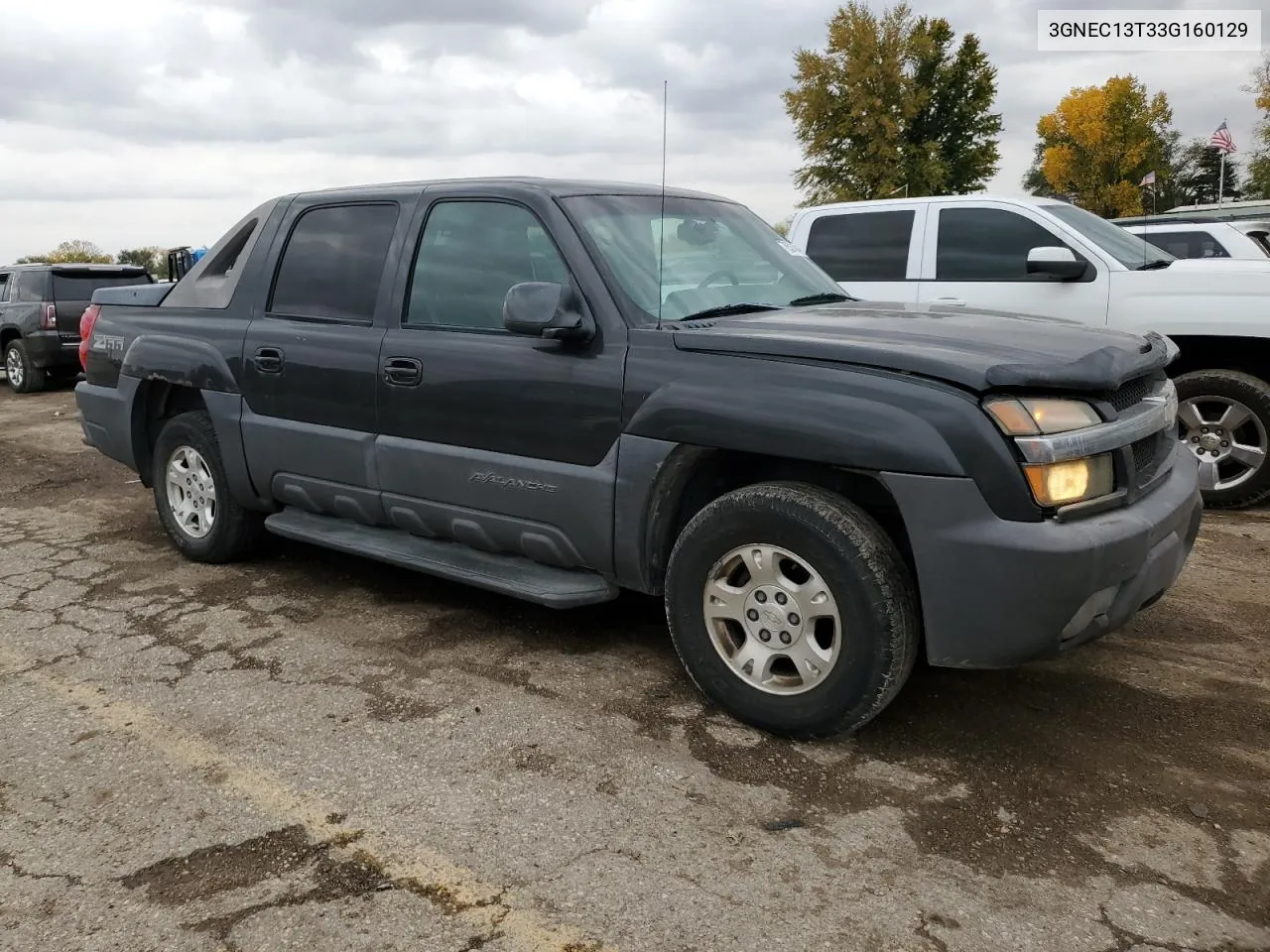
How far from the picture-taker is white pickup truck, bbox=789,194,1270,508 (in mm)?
6156

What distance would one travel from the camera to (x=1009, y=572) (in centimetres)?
278

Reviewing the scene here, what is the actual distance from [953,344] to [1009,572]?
0.71m

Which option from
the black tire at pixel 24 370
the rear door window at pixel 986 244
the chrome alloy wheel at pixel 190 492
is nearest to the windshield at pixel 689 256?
the chrome alloy wheel at pixel 190 492

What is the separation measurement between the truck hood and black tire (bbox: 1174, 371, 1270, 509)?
2885mm

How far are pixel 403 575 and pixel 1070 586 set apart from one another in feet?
10.6

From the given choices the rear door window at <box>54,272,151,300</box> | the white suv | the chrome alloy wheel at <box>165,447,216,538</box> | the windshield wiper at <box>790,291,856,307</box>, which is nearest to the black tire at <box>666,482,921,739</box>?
the windshield wiper at <box>790,291,856,307</box>

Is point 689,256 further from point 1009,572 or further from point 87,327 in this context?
point 87,327

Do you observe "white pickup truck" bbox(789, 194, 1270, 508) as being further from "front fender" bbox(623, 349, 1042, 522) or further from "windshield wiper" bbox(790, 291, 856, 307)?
"front fender" bbox(623, 349, 1042, 522)

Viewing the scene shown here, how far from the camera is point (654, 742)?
3.24m

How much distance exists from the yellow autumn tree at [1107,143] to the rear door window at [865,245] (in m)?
44.4

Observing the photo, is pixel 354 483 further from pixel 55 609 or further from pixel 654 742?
pixel 654 742

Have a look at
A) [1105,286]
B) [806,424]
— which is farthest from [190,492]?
[1105,286]

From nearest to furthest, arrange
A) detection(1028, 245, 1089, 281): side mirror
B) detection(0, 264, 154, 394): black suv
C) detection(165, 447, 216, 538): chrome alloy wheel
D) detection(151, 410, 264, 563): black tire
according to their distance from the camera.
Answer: detection(151, 410, 264, 563): black tire, detection(165, 447, 216, 538): chrome alloy wheel, detection(1028, 245, 1089, 281): side mirror, detection(0, 264, 154, 394): black suv

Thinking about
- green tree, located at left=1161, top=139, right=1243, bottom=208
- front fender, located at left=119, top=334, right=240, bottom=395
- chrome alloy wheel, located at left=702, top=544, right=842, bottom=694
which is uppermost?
green tree, located at left=1161, top=139, right=1243, bottom=208
